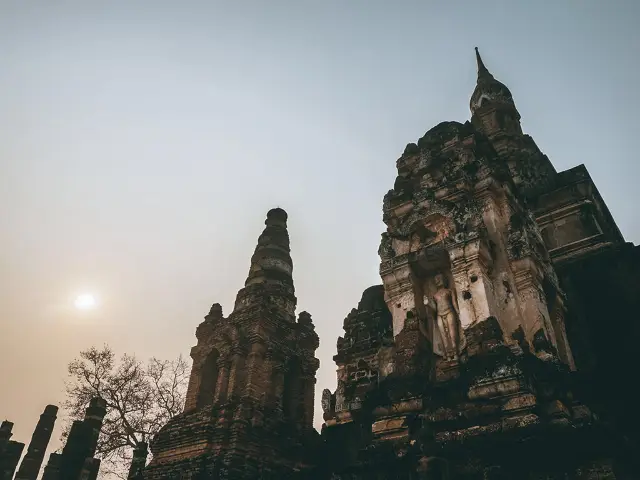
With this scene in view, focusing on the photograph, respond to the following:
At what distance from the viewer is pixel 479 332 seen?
26.0 ft

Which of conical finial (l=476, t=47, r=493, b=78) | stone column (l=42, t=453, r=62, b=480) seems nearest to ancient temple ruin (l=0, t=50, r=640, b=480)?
stone column (l=42, t=453, r=62, b=480)

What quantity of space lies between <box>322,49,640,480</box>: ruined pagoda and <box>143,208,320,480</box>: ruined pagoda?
6.53 feet

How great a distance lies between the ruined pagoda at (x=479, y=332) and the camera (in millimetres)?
6242

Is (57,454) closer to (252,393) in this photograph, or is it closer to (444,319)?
(252,393)

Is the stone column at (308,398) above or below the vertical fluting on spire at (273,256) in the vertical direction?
below

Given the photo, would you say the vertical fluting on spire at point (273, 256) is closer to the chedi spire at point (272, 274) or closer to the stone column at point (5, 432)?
the chedi spire at point (272, 274)

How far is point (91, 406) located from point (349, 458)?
17.4 ft

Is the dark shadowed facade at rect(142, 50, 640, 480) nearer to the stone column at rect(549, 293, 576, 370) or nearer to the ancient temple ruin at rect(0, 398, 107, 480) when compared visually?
the stone column at rect(549, 293, 576, 370)

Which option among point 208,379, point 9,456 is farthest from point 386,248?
point 9,456

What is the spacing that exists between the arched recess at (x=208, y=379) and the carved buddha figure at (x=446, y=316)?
25.8 ft

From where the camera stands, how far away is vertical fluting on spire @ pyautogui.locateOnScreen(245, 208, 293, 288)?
56.9 ft

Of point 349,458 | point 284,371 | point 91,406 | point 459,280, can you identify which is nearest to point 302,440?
point 284,371

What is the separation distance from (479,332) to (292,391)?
347 inches

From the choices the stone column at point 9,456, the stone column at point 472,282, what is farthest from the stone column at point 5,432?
the stone column at point 472,282
